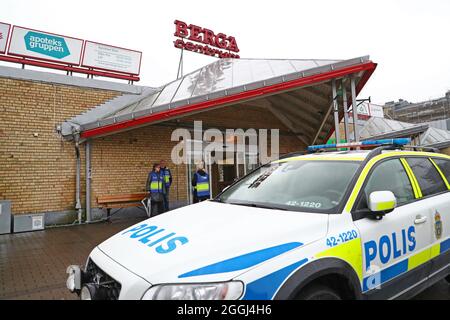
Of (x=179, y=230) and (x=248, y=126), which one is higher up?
(x=248, y=126)

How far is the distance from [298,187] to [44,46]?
33.1 feet

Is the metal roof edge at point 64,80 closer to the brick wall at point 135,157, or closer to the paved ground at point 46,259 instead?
the brick wall at point 135,157

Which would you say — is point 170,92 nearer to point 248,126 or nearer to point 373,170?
point 248,126

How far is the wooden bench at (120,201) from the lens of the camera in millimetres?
9195

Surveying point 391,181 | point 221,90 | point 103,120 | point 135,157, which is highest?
point 221,90

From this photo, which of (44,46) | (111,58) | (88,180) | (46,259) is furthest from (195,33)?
(46,259)

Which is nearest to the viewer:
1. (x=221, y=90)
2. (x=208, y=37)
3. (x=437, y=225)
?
(x=437, y=225)

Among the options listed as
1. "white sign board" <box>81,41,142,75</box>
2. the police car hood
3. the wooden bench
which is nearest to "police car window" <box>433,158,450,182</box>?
the police car hood

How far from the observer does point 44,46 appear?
938 centimetres

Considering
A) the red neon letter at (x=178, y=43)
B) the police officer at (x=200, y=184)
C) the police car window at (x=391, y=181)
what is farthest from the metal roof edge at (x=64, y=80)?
the police car window at (x=391, y=181)

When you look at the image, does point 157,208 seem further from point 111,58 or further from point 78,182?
point 111,58

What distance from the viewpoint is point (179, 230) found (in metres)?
2.27

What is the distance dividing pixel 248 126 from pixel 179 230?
35.6 feet
